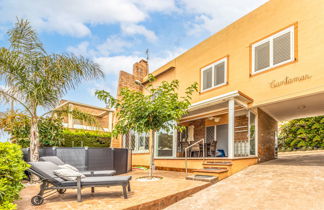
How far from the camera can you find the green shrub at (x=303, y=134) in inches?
668

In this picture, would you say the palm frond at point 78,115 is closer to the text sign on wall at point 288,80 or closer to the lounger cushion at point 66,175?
the lounger cushion at point 66,175

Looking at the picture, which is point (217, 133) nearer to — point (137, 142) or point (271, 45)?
point (137, 142)

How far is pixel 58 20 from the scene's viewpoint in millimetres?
9891

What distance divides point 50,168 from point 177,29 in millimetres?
11372

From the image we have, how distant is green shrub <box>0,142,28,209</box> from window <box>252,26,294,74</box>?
9006 millimetres

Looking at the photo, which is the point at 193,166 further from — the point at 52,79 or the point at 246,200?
the point at 52,79

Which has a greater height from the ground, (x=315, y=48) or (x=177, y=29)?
(x=177, y=29)

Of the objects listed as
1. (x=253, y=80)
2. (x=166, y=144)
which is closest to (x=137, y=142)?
(x=166, y=144)

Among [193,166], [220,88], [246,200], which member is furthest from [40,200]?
[220,88]

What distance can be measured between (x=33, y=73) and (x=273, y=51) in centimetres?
905

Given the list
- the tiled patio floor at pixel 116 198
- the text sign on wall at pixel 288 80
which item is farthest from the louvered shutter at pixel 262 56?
the tiled patio floor at pixel 116 198

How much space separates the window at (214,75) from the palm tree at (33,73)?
247 inches

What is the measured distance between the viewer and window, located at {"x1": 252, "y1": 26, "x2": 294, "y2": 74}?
895cm

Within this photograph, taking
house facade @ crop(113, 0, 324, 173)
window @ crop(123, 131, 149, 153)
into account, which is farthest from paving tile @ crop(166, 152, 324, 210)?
window @ crop(123, 131, 149, 153)
